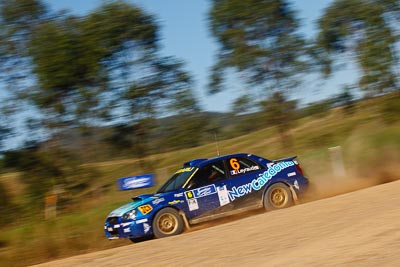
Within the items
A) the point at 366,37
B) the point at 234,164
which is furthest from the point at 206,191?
the point at 366,37

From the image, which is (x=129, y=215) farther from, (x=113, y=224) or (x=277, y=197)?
(x=277, y=197)

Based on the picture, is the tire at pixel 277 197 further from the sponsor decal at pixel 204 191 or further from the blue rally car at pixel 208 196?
the sponsor decal at pixel 204 191

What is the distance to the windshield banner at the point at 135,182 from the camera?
51.1ft

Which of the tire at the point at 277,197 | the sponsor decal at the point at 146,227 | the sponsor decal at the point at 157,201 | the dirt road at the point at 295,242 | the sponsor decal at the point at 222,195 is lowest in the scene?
the dirt road at the point at 295,242

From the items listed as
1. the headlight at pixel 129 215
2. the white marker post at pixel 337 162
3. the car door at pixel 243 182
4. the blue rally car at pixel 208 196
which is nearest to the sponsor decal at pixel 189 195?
the blue rally car at pixel 208 196

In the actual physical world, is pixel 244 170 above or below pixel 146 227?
above

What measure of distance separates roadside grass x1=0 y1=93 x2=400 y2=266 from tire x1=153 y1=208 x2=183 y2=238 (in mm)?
1507

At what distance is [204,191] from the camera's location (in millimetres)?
11812

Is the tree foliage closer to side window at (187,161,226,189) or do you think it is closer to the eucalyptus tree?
the eucalyptus tree

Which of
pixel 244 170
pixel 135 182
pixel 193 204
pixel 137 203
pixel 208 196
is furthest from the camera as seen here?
pixel 135 182

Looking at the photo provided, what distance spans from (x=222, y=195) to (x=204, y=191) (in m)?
0.40

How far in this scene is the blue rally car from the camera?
11148 millimetres

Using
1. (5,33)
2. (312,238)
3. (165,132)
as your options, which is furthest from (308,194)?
(5,33)

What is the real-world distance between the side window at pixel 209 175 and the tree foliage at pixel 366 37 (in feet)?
52.1
